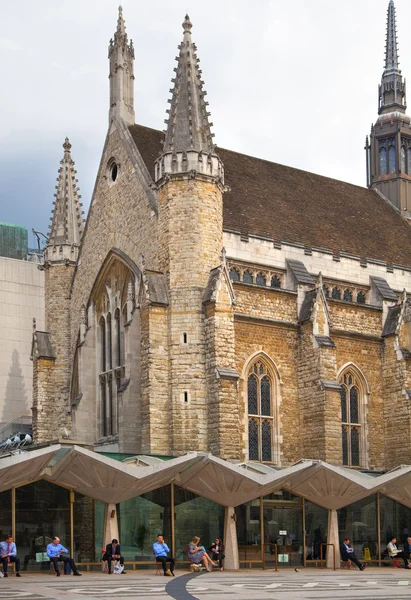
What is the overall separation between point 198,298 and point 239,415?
4.33m

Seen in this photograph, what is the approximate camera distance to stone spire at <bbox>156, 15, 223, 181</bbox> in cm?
3622

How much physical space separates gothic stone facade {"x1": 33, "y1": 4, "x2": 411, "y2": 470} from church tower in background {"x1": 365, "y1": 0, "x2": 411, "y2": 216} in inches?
309

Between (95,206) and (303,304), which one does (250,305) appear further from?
(95,206)

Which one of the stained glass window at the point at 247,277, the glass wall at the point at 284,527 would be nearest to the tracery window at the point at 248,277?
the stained glass window at the point at 247,277

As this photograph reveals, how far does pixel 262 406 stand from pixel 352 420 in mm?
4146

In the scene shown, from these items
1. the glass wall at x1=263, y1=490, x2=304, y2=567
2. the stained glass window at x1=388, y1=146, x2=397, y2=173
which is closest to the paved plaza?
the glass wall at x1=263, y1=490, x2=304, y2=567

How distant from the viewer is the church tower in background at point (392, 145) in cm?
5288

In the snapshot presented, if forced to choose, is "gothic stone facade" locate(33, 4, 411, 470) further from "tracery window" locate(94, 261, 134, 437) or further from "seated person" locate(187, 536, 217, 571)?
"seated person" locate(187, 536, 217, 571)

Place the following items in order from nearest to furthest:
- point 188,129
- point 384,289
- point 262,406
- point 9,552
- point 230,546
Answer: point 9,552, point 230,546, point 188,129, point 262,406, point 384,289

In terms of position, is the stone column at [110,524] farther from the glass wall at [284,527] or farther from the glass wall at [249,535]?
the glass wall at [284,527]

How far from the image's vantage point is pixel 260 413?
36.8 meters

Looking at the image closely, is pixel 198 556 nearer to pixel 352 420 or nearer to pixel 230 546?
pixel 230 546

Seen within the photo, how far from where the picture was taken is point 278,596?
64.7 ft

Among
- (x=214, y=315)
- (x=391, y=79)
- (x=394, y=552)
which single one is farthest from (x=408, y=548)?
(x=391, y=79)
